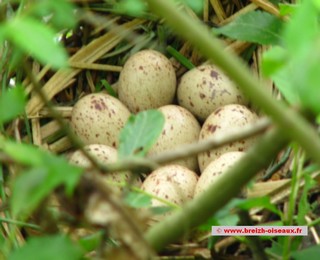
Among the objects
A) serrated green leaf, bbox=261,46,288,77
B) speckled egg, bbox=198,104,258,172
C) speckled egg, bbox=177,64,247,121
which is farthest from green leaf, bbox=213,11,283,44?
serrated green leaf, bbox=261,46,288,77

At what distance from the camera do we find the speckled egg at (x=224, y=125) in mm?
1553

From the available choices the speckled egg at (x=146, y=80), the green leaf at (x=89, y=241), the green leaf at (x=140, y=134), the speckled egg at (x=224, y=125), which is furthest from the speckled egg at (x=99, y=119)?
the green leaf at (x=140, y=134)

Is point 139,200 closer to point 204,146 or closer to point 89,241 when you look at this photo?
point 89,241

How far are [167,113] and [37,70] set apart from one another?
1.15 ft

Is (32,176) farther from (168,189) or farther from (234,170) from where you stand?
(168,189)

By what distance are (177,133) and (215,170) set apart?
27 centimetres

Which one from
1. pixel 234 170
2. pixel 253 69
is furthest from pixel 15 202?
pixel 253 69

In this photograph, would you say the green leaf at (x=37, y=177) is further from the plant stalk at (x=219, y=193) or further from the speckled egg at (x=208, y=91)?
the speckled egg at (x=208, y=91)

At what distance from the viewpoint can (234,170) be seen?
534mm

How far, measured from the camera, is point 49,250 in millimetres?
494

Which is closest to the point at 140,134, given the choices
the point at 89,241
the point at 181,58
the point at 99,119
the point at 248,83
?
the point at 89,241

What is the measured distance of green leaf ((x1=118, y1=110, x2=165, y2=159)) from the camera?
0.71 metres

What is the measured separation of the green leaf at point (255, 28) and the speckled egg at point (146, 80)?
57 cm

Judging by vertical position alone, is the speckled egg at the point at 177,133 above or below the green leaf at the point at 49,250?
below
